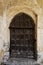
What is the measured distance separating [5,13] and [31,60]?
1183 mm

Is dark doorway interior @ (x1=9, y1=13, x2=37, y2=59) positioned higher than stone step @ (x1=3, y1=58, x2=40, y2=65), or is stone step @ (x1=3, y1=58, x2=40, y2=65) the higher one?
dark doorway interior @ (x1=9, y1=13, x2=37, y2=59)

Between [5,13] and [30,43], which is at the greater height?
[5,13]

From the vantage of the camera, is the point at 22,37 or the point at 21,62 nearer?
the point at 21,62

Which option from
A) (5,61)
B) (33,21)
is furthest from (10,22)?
(5,61)

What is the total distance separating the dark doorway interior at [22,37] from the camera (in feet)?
14.9

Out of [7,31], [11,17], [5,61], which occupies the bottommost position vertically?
[5,61]

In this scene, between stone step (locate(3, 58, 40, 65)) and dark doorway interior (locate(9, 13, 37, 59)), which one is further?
dark doorway interior (locate(9, 13, 37, 59))

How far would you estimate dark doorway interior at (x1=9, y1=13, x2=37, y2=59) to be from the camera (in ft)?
14.9

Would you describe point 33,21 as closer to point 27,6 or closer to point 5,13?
point 27,6

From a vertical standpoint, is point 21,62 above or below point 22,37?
below

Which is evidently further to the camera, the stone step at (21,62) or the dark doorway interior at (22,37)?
the dark doorway interior at (22,37)

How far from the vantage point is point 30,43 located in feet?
15.0

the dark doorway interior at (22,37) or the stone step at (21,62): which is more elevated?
the dark doorway interior at (22,37)

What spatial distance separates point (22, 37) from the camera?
4570 millimetres
